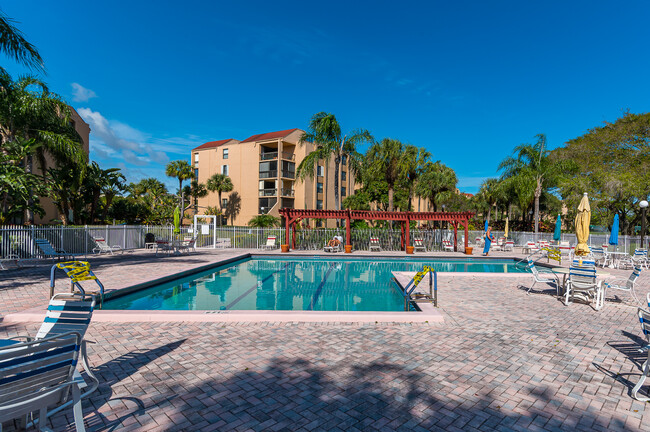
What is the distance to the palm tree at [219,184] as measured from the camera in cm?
4099

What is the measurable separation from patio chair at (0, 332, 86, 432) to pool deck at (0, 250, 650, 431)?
2.60 ft

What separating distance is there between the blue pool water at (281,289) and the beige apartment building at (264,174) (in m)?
22.8

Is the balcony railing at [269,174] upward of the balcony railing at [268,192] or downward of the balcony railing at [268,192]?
upward

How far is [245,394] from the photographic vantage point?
149 inches

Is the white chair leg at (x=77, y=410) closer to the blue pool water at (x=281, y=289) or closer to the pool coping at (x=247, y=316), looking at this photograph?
the pool coping at (x=247, y=316)

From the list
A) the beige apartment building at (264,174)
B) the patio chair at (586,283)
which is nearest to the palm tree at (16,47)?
the patio chair at (586,283)

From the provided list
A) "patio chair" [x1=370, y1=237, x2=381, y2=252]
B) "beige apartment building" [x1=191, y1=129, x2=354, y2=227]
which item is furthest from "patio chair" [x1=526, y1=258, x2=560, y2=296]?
"beige apartment building" [x1=191, y1=129, x2=354, y2=227]

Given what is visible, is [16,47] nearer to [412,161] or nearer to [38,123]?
[38,123]

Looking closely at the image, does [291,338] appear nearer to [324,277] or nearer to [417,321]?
[417,321]

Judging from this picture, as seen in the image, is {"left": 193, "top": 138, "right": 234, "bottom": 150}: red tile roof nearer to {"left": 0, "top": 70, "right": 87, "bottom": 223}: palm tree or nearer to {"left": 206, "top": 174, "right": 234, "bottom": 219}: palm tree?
{"left": 206, "top": 174, "right": 234, "bottom": 219}: palm tree

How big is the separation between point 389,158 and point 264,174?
18525 mm

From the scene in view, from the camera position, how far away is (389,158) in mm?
26484

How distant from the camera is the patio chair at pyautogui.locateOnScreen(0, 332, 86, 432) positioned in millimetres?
2301

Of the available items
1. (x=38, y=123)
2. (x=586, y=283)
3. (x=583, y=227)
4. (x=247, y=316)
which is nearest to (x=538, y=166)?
(x=583, y=227)
